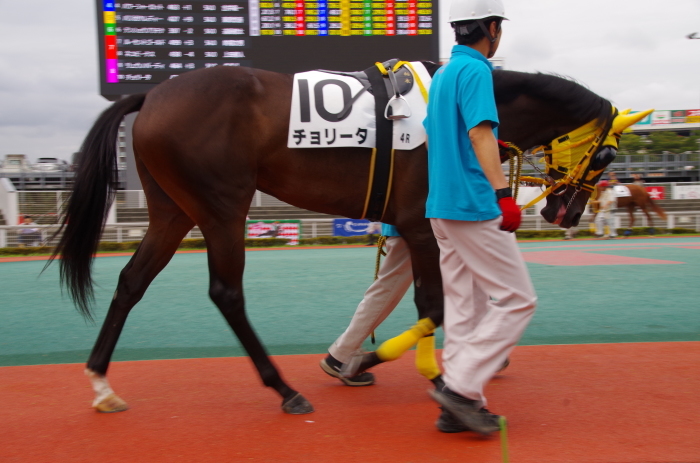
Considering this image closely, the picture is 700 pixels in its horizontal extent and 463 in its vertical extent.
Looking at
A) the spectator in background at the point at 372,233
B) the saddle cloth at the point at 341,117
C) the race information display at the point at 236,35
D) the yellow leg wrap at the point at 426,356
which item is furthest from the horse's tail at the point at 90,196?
the spectator in background at the point at 372,233

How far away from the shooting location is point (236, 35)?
43.9 ft

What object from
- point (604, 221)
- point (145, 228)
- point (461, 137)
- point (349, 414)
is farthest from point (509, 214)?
point (145, 228)

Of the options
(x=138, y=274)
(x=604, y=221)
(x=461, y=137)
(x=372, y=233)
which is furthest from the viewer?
(x=604, y=221)

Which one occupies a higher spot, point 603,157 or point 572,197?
point 603,157

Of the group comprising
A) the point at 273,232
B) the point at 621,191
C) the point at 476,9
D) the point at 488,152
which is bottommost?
the point at 273,232

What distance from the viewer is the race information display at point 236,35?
526 inches

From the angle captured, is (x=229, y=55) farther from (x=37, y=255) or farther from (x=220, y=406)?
(x=220, y=406)

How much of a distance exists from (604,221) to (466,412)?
1459 cm

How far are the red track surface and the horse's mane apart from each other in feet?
4.47

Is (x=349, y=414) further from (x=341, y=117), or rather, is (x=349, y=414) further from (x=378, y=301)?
(x=341, y=117)

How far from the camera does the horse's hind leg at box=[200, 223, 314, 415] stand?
9.09 ft

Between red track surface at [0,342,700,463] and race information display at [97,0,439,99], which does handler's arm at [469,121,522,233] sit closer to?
red track surface at [0,342,700,463]

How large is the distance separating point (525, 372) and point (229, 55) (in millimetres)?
11547

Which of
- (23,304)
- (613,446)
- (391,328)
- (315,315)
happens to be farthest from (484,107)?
(23,304)
